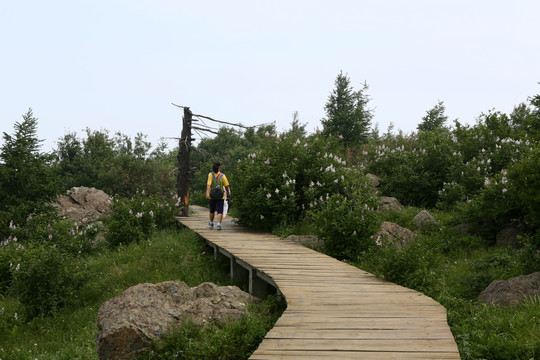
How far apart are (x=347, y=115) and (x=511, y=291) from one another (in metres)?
30.6

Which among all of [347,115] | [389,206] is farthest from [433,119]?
[389,206]

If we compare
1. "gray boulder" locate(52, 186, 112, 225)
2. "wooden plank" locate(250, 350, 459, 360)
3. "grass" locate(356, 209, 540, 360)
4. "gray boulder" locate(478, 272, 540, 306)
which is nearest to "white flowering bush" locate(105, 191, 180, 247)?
"grass" locate(356, 209, 540, 360)

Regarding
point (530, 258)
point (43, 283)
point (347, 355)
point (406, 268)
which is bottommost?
point (43, 283)

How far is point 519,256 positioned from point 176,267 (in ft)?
24.4

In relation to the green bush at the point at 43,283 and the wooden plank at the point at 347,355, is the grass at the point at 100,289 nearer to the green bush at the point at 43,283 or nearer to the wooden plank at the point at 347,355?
the green bush at the point at 43,283

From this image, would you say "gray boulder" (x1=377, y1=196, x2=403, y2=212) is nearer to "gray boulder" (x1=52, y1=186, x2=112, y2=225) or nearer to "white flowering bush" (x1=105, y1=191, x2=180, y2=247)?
"white flowering bush" (x1=105, y1=191, x2=180, y2=247)

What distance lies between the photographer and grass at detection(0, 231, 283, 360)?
8.62 metres

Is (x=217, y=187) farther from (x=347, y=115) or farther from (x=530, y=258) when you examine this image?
(x=347, y=115)

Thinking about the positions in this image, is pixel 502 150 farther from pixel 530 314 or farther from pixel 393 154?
pixel 530 314

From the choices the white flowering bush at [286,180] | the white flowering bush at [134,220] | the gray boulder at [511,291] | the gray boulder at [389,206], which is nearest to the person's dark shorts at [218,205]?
the white flowering bush at [286,180]

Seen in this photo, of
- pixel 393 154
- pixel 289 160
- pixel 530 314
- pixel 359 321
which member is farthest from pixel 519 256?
pixel 393 154

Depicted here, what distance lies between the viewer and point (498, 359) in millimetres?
5488

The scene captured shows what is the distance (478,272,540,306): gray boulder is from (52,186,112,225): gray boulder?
19546 millimetres

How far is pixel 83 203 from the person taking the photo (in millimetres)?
25719
